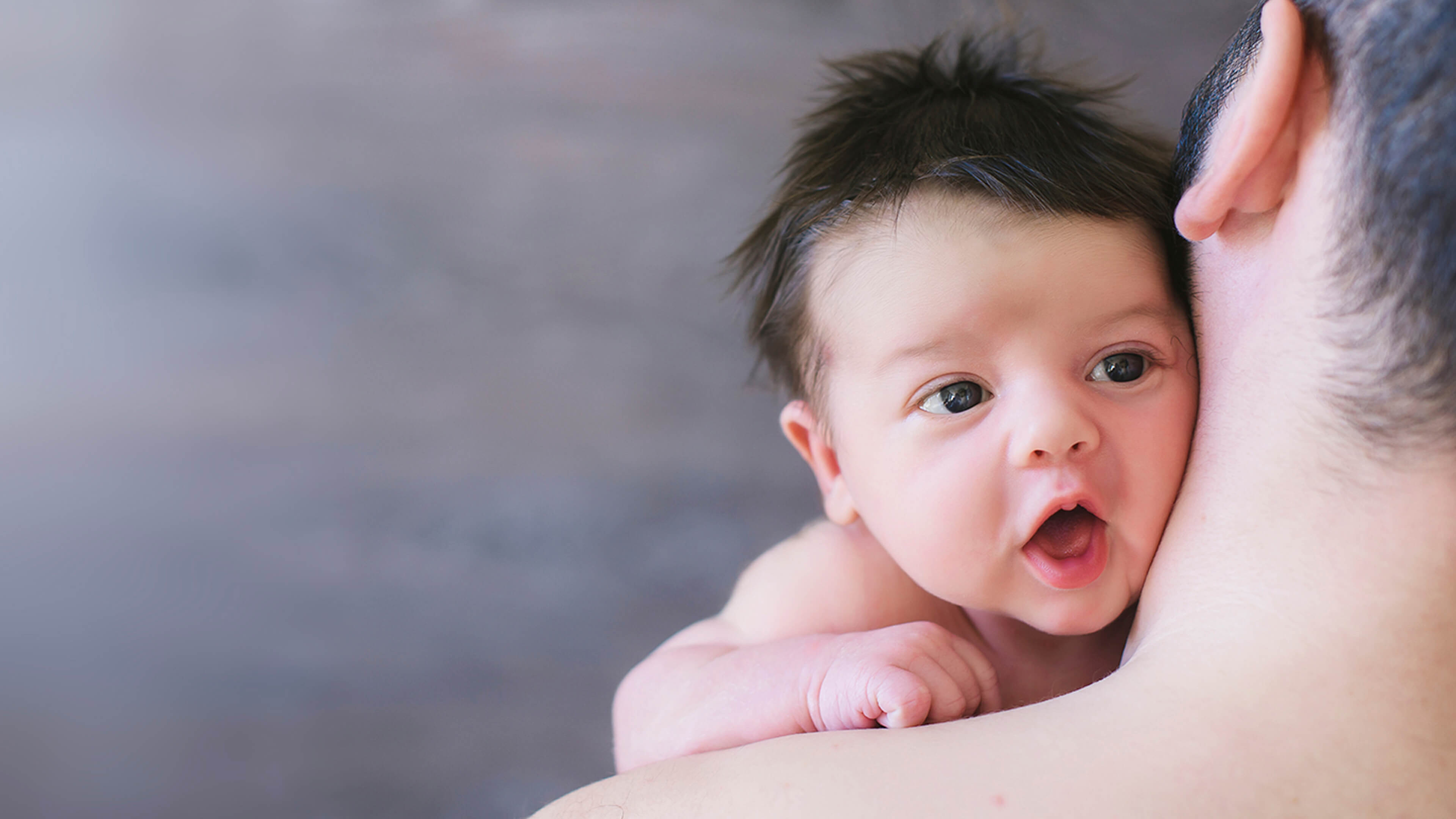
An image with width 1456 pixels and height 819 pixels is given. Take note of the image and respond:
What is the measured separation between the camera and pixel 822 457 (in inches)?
42.0

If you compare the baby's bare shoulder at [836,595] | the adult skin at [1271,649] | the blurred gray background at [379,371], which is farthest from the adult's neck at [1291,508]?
the blurred gray background at [379,371]

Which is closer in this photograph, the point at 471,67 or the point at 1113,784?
the point at 1113,784

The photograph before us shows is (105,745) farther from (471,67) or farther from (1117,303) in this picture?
(1117,303)

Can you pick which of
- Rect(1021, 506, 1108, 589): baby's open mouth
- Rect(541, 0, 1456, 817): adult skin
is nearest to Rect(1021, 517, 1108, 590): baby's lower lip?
Rect(1021, 506, 1108, 589): baby's open mouth

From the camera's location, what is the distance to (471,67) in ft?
5.47

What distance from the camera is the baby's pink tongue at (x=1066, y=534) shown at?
83 centimetres

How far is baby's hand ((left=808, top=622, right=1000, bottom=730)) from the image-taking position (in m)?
0.76

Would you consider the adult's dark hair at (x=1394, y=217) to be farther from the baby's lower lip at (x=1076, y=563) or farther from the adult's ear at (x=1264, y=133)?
the baby's lower lip at (x=1076, y=563)

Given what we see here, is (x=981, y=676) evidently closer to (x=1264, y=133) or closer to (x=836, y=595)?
(x=836, y=595)

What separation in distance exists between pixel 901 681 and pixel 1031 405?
242 millimetres

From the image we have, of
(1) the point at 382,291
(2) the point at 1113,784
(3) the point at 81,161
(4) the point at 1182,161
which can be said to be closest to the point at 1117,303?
(4) the point at 1182,161

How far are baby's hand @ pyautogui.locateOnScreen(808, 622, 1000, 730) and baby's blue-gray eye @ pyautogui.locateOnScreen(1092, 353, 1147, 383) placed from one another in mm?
256

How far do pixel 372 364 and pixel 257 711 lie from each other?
0.59 m

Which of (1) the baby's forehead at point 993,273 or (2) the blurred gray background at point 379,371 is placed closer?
(1) the baby's forehead at point 993,273
